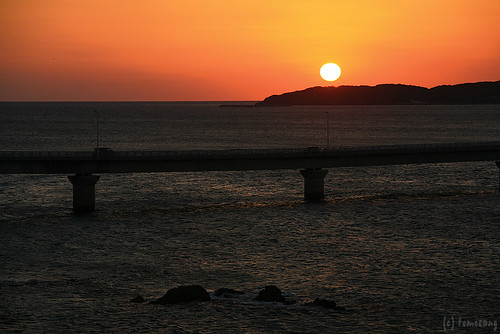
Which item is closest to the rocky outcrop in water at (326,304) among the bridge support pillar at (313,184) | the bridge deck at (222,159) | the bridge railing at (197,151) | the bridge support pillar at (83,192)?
the bridge railing at (197,151)

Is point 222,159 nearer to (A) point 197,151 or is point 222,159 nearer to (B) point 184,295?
(A) point 197,151

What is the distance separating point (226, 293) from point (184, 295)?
2943 millimetres

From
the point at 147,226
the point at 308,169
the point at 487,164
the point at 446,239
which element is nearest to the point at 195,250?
the point at 147,226

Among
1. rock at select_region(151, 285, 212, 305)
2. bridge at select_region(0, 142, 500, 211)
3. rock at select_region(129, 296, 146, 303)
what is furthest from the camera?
bridge at select_region(0, 142, 500, 211)

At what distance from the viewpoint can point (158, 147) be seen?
183 m

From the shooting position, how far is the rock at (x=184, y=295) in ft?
147

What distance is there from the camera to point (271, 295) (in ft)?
149

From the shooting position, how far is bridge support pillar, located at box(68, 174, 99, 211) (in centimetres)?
8406

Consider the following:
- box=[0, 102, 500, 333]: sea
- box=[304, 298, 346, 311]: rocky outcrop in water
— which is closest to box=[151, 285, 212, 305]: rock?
box=[0, 102, 500, 333]: sea

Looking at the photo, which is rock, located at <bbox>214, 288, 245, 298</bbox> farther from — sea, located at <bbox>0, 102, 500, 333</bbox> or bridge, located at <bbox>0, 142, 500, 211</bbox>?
bridge, located at <bbox>0, 142, 500, 211</bbox>

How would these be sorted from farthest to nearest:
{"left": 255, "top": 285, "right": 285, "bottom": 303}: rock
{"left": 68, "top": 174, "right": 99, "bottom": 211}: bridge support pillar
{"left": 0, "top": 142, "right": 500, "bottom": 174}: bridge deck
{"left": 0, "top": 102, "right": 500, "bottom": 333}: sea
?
{"left": 68, "top": 174, "right": 99, "bottom": 211}: bridge support pillar → {"left": 0, "top": 142, "right": 500, "bottom": 174}: bridge deck → {"left": 255, "top": 285, "right": 285, "bottom": 303}: rock → {"left": 0, "top": 102, "right": 500, "bottom": 333}: sea

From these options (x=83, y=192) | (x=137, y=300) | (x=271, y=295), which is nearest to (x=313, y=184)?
(x=83, y=192)

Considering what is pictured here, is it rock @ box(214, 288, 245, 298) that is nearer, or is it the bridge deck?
rock @ box(214, 288, 245, 298)

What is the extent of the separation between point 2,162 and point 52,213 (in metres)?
A: 8.28
